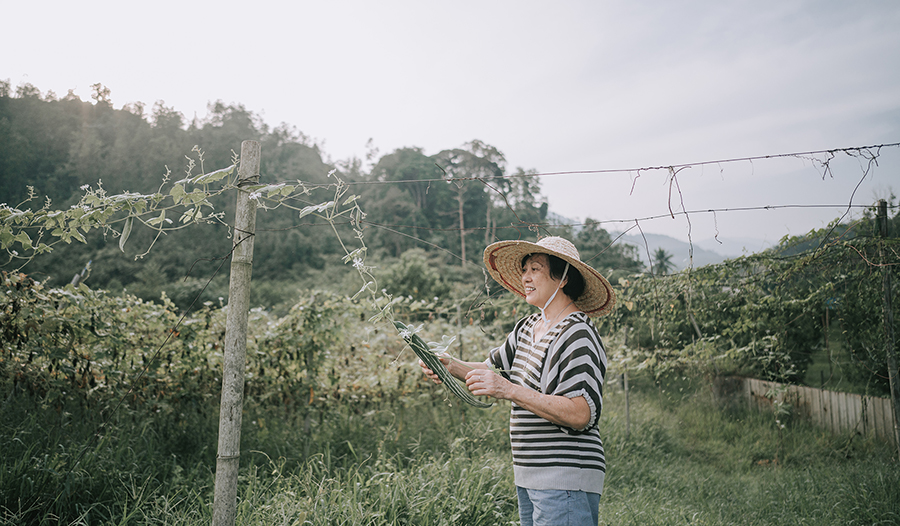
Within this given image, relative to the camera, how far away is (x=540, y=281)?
201 cm

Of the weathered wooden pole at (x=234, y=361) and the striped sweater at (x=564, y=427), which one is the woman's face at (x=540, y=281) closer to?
the striped sweater at (x=564, y=427)

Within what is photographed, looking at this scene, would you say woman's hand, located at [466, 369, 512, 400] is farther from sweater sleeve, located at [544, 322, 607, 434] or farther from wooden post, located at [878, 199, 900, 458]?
wooden post, located at [878, 199, 900, 458]

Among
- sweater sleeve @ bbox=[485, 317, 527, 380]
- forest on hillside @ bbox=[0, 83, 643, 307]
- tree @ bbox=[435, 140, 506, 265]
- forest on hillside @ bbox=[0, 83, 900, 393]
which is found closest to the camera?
sweater sleeve @ bbox=[485, 317, 527, 380]

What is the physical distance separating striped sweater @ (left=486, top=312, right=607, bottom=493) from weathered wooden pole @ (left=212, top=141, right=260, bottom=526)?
41.3 inches

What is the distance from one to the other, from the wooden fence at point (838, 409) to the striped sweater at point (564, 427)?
205 inches

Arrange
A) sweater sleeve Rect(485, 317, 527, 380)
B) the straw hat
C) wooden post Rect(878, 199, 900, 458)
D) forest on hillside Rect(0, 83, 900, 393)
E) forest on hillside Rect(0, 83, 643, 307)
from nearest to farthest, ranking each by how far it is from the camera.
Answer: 1. the straw hat
2. sweater sleeve Rect(485, 317, 527, 380)
3. forest on hillside Rect(0, 83, 900, 393)
4. wooden post Rect(878, 199, 900, 458)
5. forest on hillside Rect(0, 83, 643, 307)

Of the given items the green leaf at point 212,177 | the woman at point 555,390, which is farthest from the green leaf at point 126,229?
the woman at point 555,390

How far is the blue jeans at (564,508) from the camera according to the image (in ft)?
5.55

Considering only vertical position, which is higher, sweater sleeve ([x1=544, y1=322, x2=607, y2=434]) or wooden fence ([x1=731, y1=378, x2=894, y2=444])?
sweater sleeve ([x1=544, y1=322, x2=607, y2=434])

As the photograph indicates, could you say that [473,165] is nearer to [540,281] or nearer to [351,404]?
[351,404]

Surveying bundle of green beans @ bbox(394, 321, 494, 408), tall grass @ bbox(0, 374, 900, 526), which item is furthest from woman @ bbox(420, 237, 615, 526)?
tall grass @ bbox(0, 374, 900, 526)

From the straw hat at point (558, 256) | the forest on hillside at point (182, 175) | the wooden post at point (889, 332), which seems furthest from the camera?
the forest on hillside at point (182, 175)

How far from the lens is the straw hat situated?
78.1 inches

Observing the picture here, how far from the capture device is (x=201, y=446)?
387 centimetres
